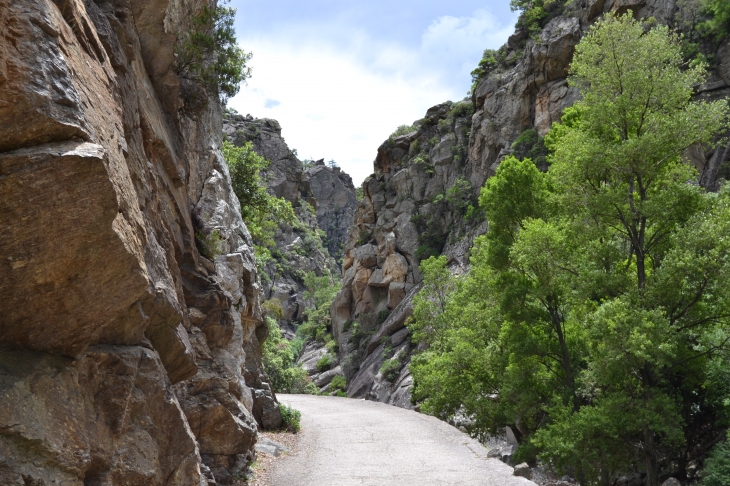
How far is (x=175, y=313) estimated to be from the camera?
7.11 metres

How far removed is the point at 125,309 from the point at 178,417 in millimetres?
2015

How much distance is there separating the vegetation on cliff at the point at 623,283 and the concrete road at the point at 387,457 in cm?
153

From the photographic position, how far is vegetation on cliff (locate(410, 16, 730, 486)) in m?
9.77

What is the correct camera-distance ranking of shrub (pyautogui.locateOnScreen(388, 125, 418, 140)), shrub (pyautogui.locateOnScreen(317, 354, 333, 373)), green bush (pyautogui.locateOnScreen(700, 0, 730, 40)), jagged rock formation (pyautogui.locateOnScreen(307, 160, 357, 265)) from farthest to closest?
jagged rock formation (pyautogui.locateOnScreen(307, 160, 357, 265))
shrub (pyautogui.locateOnScreen(388, 125, 418, 140))
shrub (pyautogui.locateOnScreen(317, 354, 333, 373))
green bush (pyautogui.locateOnScreen(700, 0, 730, 40))

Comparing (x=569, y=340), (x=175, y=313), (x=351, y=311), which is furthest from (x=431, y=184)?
(x=175, y=313)

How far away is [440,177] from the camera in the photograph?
48781 mm

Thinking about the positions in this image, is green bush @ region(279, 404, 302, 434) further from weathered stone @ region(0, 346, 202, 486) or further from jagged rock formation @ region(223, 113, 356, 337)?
jagged rock formation @ region(223, 113, 356, 337)

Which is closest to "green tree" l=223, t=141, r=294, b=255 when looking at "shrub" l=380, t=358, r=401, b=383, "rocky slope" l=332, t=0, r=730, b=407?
"rocky slope" l=332, t=0, r=730, b=407

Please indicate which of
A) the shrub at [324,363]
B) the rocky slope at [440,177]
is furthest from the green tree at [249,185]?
the shrub at [324,363]

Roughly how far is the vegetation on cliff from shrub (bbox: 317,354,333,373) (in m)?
39.2

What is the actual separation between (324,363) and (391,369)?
16810mm

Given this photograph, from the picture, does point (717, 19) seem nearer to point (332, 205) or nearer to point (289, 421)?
point (289, 421)

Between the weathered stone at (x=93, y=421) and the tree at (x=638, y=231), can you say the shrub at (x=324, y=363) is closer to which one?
the tree at (x=638, y=231)

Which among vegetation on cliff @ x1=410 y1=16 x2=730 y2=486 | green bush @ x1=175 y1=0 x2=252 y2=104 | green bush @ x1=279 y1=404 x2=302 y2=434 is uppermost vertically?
green bush @ x1=175 y1=0 x2=252 y2=104
